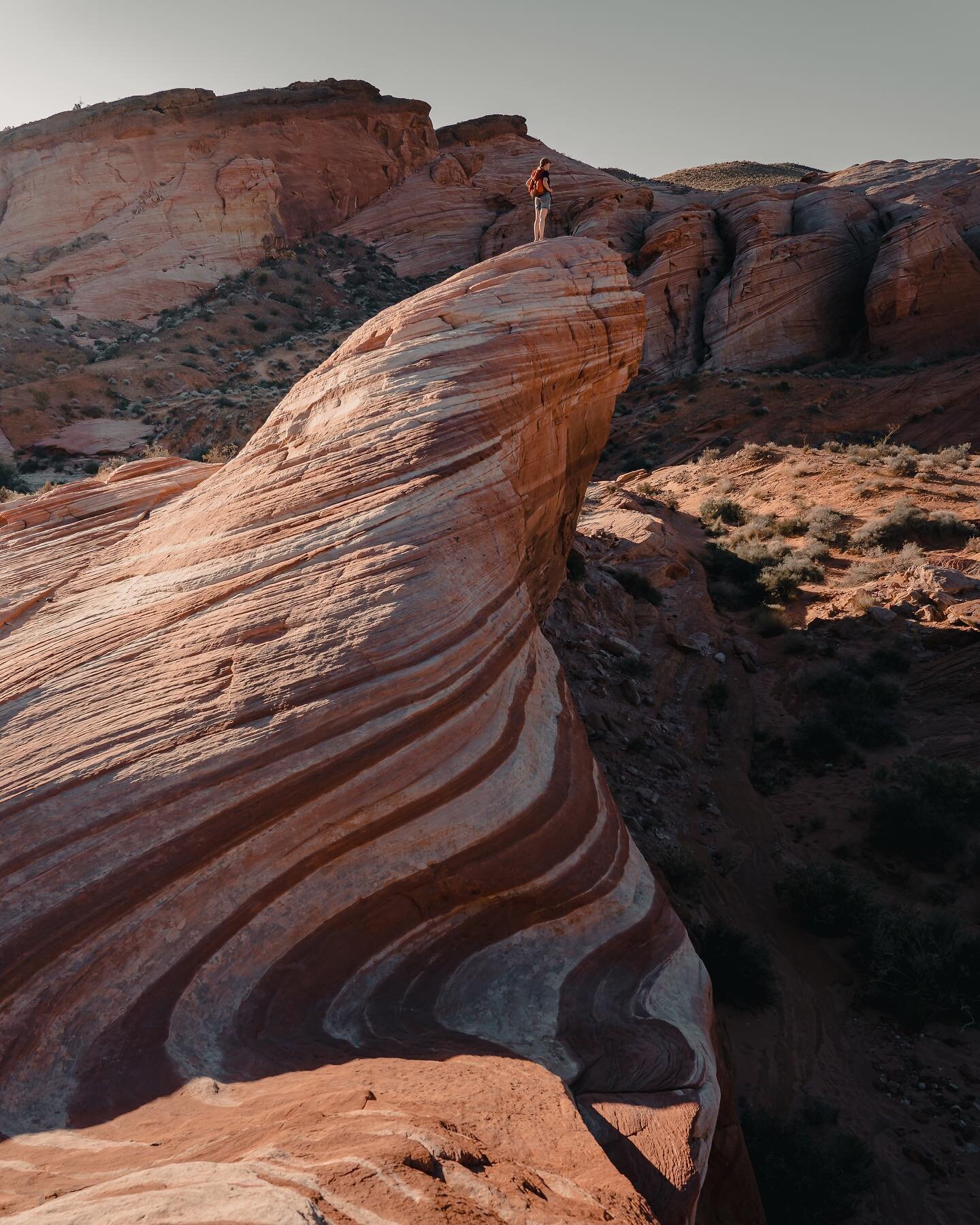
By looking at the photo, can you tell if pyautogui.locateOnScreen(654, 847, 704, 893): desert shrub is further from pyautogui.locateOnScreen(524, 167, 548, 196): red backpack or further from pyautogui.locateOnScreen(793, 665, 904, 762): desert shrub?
pyautogui.locateOnScreen(524, 167, 548, 196): red backpack

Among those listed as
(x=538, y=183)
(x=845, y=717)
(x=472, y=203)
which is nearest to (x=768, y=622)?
(x=845, y=717)

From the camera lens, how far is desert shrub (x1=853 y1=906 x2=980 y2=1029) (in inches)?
266

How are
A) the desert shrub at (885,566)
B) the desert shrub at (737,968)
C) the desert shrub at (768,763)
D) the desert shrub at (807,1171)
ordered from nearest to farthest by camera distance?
the desert shrub at (807,1171), the desert shrub at (737,968), the desert shrub at (768,763), the desert shrub at (885,566)

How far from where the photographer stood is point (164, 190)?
38.9 m

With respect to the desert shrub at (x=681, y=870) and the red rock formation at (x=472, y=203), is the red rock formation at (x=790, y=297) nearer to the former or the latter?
the red rock formation at (x=472, y=203)

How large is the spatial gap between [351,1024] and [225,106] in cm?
5089

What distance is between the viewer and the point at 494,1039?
3732 mm

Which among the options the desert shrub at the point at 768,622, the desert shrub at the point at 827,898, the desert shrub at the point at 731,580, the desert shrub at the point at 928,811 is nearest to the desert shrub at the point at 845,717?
the desert shrub at the point at 928,811

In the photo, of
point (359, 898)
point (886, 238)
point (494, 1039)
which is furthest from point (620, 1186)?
point (886, 238)

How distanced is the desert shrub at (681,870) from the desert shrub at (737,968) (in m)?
0.65

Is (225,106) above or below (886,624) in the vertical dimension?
above

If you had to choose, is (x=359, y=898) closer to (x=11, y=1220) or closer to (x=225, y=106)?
(x=11, y=1220)

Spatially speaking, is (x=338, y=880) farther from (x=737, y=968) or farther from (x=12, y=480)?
(x=12, y=480)

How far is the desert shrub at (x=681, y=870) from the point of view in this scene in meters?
8.23
